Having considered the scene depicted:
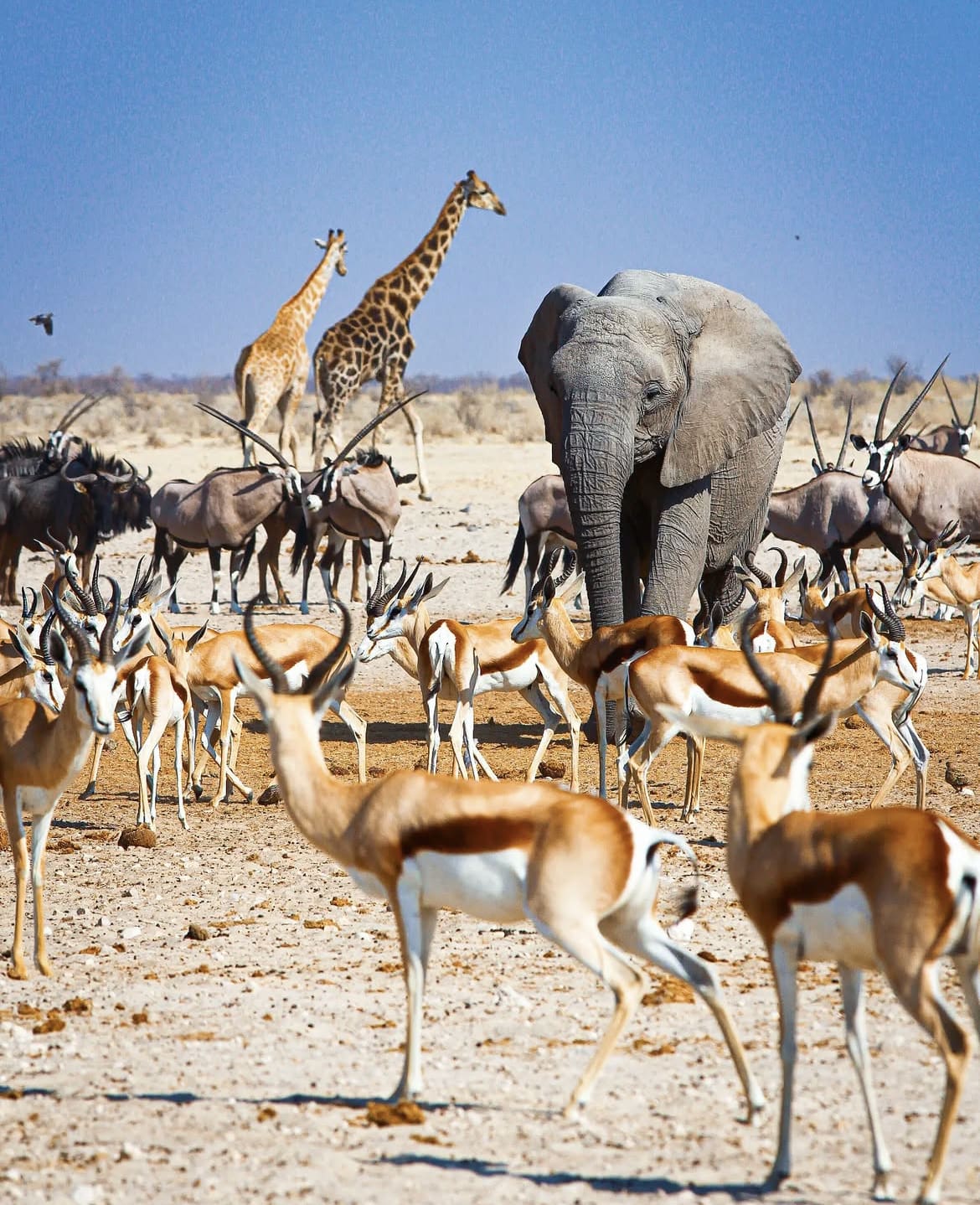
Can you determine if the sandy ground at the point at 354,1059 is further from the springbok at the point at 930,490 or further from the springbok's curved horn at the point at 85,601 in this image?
the springbok at the point at 930,490

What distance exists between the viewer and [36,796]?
22.1 ft

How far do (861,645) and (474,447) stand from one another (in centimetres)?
2631

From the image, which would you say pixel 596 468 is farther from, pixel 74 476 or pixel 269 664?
pixel 74 476

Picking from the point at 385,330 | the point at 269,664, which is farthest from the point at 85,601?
the point at 385,330

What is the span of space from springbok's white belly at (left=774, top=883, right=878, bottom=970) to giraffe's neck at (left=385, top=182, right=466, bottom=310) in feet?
69.0

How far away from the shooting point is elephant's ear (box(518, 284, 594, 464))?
1170cm

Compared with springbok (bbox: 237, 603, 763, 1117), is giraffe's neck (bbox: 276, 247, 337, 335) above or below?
above

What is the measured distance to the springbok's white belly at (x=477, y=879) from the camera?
4902mm

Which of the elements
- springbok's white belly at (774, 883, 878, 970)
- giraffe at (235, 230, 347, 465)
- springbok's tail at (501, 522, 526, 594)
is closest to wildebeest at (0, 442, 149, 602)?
giraffe at (235, 230, 347, 465)

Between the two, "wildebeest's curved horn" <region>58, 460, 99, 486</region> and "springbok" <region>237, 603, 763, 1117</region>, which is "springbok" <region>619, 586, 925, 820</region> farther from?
"wildebeest's curved horn" <region>58, 460, 99, 486</region>

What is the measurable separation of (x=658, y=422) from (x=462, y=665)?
240 cm

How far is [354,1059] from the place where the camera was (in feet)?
17.9

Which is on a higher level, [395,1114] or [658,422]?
[658,422]

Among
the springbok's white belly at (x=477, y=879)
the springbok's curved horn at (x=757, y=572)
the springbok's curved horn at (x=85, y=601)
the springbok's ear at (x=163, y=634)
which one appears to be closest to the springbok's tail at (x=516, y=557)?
the springbok's curved horn at (x=757, y=572)
